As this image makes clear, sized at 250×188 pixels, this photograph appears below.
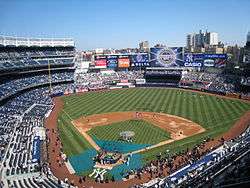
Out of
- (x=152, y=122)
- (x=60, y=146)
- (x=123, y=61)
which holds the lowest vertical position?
(x=60, y=146)

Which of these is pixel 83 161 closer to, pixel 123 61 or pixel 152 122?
pixel 152 122

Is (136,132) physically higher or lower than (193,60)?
lower

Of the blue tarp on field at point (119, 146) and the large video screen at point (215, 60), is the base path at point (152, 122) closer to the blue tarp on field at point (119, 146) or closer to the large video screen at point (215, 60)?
the blue tarp on field at point (119, 146)

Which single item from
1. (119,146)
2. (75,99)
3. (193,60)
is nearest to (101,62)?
(75,99)

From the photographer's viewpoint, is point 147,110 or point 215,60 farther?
point 215,60

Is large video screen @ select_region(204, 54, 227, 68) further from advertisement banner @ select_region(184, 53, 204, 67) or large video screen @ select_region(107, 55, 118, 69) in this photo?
large video screen @ select_region(107, 55, 118, 69)

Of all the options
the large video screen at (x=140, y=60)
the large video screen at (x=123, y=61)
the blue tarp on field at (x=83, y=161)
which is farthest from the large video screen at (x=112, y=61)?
the blue tarp on field at (x=83, y=161)

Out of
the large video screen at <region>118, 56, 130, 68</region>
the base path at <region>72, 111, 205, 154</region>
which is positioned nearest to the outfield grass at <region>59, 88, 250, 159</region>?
the base path at <region>72, 111, 205, 154</region>

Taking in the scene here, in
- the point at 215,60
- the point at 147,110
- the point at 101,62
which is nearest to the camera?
the point at 147,110
